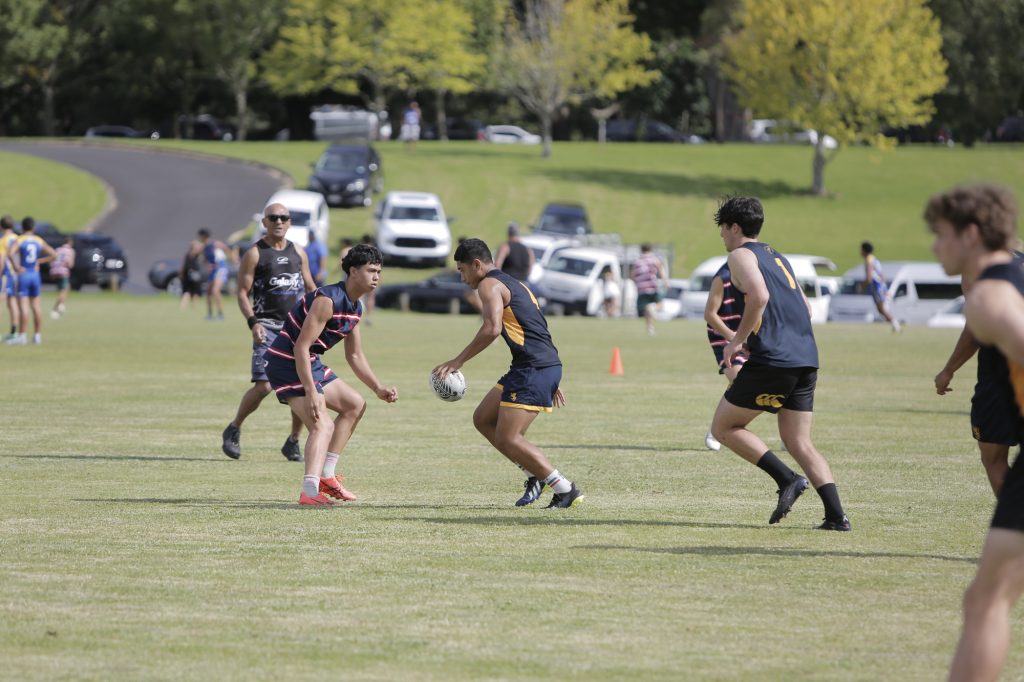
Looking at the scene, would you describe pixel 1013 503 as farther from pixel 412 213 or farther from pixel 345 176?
pixel 345 176

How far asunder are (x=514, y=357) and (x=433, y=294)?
33.1 m

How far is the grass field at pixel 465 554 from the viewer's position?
639 cm

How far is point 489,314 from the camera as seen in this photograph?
32.2 feet

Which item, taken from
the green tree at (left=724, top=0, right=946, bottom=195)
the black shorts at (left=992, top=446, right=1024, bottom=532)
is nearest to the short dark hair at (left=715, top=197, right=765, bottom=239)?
the black shorts at (left=992, top=446, right=1024, bottom=532)

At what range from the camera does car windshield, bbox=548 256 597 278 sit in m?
43.2

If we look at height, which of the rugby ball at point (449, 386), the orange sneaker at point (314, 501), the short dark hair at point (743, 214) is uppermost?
the short dark hair at point (743, 214)

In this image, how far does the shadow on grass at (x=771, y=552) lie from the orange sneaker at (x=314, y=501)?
2253mm

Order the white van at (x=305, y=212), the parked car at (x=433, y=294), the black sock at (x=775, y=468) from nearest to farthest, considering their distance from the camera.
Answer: the black sock at (x=775, y=468), the parked car at (x=433, y=294), the white van at (x=305, y=212)

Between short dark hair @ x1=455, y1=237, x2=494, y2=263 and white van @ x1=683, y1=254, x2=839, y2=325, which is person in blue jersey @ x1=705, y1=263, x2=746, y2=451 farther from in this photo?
white van @ x1=683, y1=254, x2=839, y2=325

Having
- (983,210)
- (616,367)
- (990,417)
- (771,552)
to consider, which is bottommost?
(616,367)

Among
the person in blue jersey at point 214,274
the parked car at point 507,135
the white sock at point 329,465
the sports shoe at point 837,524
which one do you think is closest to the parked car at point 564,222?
the person in blue jersey at point 214,274

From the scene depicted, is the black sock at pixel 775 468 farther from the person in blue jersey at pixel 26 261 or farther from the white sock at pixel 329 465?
the person in blue jersey at pixel 26 261

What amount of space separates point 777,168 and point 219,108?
116ft

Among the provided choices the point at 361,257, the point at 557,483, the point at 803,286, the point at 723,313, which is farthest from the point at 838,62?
the point at 361,257
